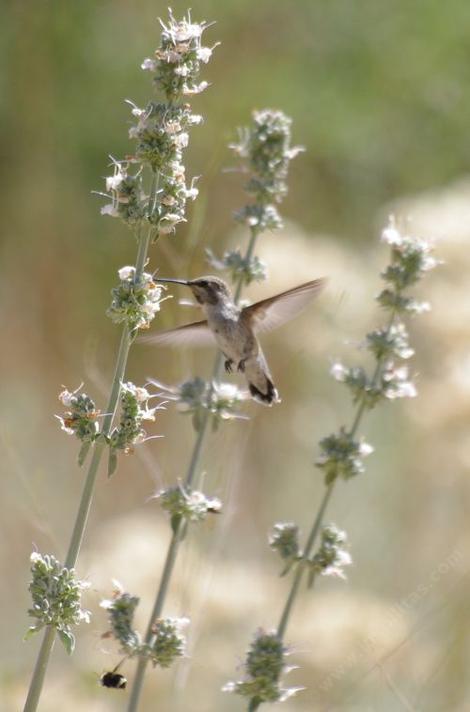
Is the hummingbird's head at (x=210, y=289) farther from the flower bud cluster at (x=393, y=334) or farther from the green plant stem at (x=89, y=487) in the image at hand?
the green plant stem at (x=89, y=487)

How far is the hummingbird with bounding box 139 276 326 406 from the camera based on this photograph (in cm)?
194

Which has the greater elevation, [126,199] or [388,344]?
[388,344]

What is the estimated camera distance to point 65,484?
623 cm

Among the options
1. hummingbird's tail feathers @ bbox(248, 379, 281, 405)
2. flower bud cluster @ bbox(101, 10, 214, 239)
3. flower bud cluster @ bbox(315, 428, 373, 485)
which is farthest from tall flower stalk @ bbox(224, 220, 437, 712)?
flower bud cluster @ bbox(101, 10, 214, 239)

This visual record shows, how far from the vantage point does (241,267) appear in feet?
5.75

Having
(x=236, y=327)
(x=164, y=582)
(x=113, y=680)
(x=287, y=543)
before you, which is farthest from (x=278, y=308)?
(x=113, y=680)

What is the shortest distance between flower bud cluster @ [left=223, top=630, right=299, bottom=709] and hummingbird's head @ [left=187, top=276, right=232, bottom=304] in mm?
634

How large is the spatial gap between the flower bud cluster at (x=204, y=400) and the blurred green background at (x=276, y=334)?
15.3 inches

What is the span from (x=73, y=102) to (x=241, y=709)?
413 centimetres

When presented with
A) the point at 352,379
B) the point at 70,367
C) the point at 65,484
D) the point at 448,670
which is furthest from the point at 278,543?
the point at 70,367

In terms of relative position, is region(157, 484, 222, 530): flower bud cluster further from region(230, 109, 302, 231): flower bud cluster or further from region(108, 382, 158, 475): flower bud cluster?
region(230, 109, 302, 231): flower bud cluster

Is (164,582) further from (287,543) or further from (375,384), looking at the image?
(375,384)

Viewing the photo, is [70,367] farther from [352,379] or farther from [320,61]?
[352,379]

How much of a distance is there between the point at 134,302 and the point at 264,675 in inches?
23.4
